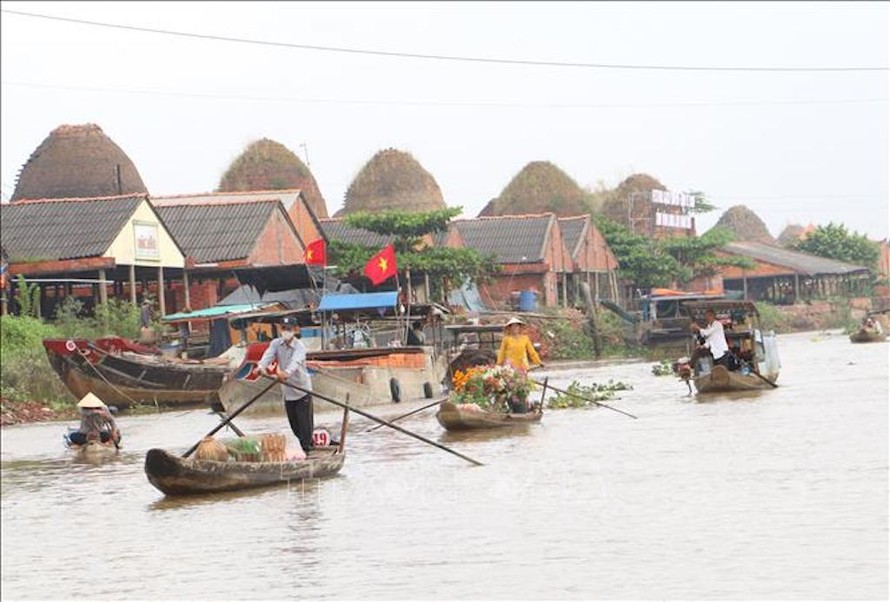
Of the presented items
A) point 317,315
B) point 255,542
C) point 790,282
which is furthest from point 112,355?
point 790,282

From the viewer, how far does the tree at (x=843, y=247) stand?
7262 cm

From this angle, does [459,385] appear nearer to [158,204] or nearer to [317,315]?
[317,315]

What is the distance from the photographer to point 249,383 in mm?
23719

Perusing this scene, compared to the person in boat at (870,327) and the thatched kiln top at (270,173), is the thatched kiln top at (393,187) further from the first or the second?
the person in boat at (870,327)

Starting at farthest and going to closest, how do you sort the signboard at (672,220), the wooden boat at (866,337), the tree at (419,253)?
the signboard at (672,220)
the wooden boat at (866,337)
the tree at (419,253)

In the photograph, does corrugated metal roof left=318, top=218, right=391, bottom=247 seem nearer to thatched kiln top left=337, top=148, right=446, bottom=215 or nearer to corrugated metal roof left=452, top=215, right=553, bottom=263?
corrugated metal roof left=452, top=215, right=553, bottom=263

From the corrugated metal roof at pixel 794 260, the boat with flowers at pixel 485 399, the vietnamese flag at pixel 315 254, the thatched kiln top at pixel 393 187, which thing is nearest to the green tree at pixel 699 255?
the corrugated metal roof at pixel 794 260

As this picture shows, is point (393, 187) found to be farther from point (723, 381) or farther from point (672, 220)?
point (723, 381)

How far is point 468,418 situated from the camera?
1908cm

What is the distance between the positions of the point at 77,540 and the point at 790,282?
191 ft

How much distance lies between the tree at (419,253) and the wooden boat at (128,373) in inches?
537

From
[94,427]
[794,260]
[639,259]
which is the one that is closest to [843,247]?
[794,260]

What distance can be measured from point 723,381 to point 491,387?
659cm

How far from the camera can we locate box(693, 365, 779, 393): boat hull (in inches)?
968
